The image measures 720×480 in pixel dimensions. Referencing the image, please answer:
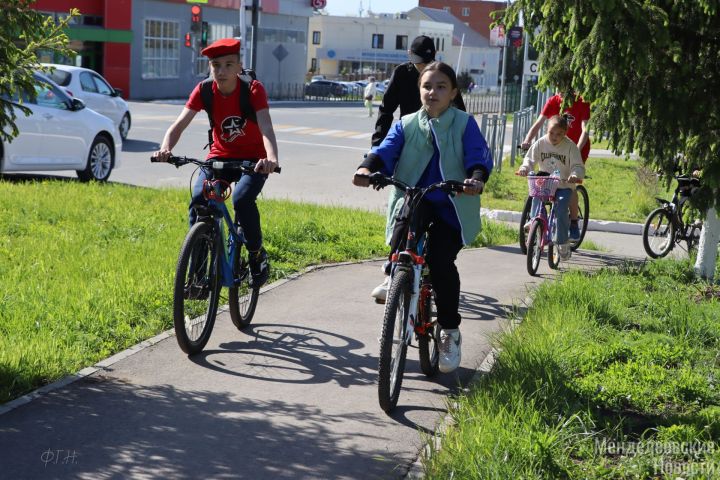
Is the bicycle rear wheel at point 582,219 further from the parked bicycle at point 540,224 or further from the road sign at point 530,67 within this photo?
the road sign at point 530,67

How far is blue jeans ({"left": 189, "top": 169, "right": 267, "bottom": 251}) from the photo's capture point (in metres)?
6.45

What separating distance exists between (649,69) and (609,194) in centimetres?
987

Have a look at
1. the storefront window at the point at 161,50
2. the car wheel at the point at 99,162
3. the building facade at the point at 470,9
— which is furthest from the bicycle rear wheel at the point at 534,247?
the building facade at the point at 470,9

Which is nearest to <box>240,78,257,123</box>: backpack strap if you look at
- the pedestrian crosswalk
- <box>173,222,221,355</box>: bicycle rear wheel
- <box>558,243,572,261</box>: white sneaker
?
<box>173,222,221,355</box>: bicycle rear wheel

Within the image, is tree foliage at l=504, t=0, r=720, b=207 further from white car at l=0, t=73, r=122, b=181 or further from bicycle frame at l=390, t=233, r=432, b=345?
white car at l=0, t=73, r=122, b=181

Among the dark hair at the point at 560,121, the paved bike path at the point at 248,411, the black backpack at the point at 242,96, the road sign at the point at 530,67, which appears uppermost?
the road sign at the point at 530,67

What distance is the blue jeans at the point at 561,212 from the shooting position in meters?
9.79

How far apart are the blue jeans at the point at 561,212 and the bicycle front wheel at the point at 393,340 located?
15.2 feet

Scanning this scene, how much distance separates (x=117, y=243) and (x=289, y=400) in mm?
4539

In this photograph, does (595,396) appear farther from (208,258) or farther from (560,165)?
(560,165)

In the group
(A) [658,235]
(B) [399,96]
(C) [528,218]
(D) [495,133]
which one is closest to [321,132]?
(D) [495,133]

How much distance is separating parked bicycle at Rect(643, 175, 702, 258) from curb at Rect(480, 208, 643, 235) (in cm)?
215

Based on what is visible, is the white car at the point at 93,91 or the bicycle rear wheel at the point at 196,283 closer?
the bicycle rear wheel at the point at 196,283

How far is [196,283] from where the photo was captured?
20.5ft
